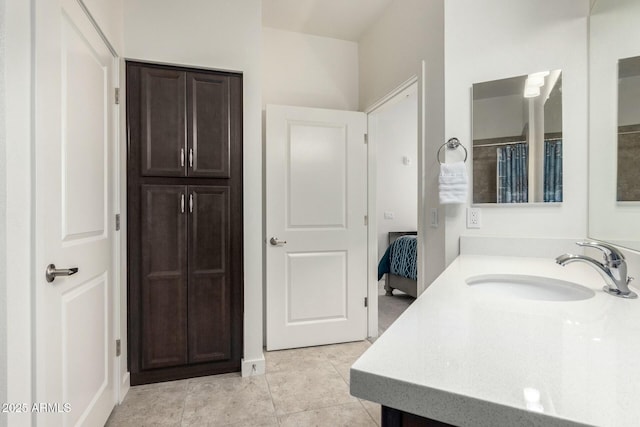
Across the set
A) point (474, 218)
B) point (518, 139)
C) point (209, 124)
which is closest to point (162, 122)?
point (209, 124)

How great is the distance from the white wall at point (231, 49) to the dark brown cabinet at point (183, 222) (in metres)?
0.06

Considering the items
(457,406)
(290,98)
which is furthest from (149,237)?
(457,406)

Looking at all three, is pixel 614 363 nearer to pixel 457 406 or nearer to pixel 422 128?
pixel 457 406

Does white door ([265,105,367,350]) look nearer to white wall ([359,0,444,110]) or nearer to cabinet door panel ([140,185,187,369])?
white wall ([359,0,444,110])

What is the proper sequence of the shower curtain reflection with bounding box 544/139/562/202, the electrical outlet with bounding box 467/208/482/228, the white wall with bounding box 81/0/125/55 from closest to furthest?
the white wall with bounding box 81/0/125/55 < the shower curtain reflection with bounding box 544/139/562/202 < the electrical outlet with bounding box 467/208/482/228

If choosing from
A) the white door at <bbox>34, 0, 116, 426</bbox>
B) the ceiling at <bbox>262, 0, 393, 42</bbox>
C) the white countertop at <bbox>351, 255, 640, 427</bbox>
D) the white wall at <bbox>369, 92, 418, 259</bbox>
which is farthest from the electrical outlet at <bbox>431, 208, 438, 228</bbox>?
the white wall at <bbox>369, 92, 418, 259</bbox>

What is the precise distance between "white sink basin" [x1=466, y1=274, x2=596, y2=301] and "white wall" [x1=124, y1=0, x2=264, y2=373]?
1424mm

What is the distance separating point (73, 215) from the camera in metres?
1.31

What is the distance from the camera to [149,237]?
6.50 ft

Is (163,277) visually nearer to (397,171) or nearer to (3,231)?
(3,231)

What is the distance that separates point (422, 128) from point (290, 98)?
131cm

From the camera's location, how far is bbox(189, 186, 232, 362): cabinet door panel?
6.73ft

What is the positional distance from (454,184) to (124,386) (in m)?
2.26

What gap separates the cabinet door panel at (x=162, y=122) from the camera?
1.95 m
